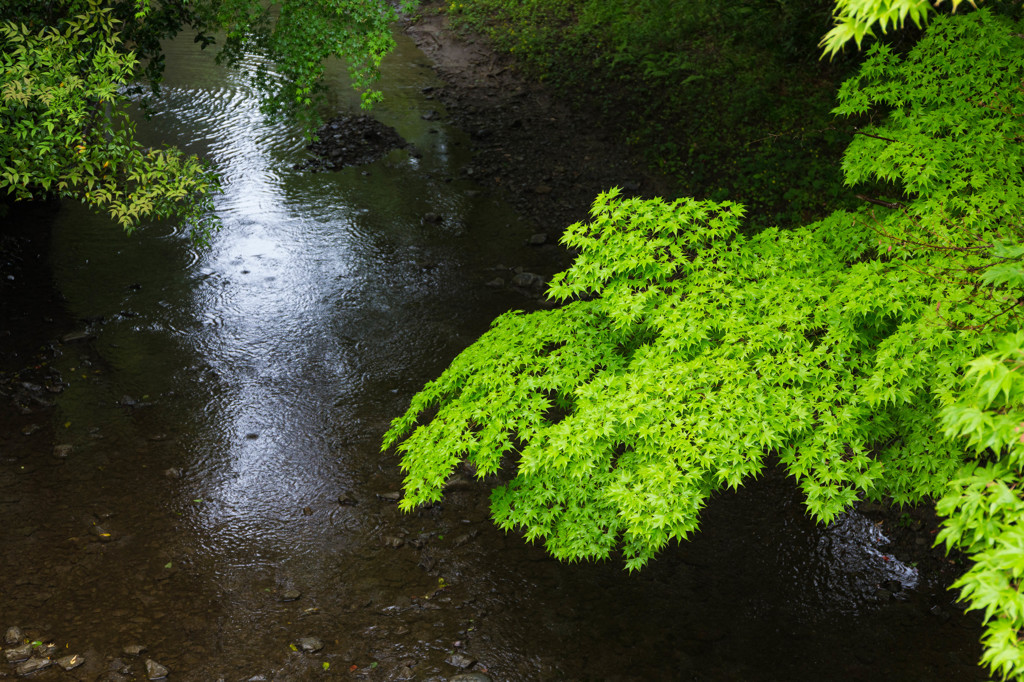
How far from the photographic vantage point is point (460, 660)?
5562mm

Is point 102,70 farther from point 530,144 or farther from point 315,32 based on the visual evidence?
point 530,144

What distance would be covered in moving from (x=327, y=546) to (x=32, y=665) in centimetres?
247

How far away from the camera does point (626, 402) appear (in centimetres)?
424

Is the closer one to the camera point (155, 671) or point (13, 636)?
point (155, 671)

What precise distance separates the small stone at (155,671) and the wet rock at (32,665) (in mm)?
746

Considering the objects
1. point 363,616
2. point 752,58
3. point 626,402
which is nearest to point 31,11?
point 363,616

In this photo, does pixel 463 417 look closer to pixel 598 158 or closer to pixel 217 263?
pixel 217 263

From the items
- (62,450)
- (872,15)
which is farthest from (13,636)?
(872,15)

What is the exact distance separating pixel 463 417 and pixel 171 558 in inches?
149

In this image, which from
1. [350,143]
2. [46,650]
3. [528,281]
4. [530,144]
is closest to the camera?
[46,650]

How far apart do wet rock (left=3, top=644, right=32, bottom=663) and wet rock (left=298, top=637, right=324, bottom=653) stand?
83.5 inches

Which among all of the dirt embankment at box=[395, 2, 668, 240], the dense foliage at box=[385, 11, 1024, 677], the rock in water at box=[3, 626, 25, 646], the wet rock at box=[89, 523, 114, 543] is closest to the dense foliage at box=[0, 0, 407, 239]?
the wet rock at box=[89, 523, 114, 543]

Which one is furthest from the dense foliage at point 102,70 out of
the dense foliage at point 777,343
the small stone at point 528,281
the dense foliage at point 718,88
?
the dense foliage at point 718,88

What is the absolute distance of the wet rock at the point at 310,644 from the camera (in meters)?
5.61
